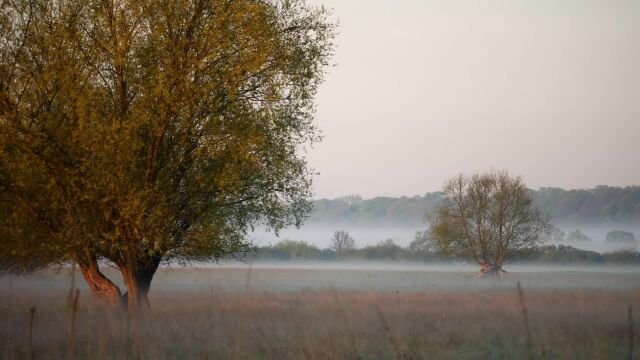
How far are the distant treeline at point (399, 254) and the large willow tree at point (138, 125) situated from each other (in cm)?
6593

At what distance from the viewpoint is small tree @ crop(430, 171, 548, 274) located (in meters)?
56.4

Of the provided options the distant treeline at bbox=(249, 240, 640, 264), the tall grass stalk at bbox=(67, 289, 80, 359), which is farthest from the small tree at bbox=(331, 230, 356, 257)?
the tall grass stalk at bbox=(67, 289, 80, 359)

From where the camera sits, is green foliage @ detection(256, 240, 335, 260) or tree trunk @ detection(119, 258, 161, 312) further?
green foliage @ detection(256, 240, 335, 260)

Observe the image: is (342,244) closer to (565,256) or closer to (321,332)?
(565,256)

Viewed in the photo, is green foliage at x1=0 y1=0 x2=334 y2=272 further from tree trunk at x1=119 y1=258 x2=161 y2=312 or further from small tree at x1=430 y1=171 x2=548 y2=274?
small tree at x1=430 y1=171 x2=548 y2=274

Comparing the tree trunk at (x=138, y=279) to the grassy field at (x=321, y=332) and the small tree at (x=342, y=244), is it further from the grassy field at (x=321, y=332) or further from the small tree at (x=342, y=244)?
the small tree at (x=342, y=244)

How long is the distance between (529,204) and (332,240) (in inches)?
2312

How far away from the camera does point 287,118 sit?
77.5ft

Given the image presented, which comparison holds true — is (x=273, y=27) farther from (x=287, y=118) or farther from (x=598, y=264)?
(x=598, y=264)

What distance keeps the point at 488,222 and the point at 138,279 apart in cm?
3911

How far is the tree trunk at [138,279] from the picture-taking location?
2259 centimetres

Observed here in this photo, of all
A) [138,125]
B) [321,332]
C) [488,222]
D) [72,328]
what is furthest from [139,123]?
[488,222]

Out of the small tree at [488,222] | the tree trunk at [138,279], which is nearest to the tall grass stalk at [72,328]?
the tree trunk at [138,279]

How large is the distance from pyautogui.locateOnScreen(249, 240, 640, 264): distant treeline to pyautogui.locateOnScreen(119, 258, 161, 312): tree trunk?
214 feet
